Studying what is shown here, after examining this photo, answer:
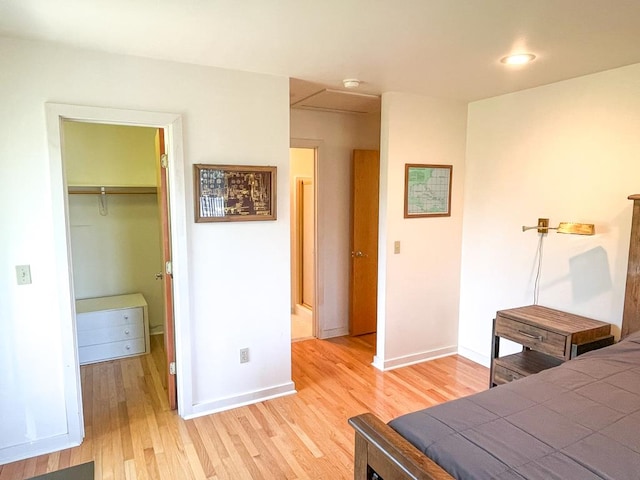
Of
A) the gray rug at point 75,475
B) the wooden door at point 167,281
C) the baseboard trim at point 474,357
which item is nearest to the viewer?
the gray rug at point 75,475

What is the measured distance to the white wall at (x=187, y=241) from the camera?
89.7 inches

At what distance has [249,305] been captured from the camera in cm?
298

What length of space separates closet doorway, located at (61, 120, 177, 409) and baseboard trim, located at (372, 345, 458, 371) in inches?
77.1

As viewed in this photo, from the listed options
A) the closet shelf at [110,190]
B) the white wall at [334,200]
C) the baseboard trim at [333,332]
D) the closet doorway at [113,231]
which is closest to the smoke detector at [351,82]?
the white wall at [334,200]

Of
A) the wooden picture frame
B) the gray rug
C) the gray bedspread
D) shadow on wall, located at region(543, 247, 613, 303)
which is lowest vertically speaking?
the gray rug

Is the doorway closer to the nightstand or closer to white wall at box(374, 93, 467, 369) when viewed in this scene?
white wall at box(374, 93, 467, 369)

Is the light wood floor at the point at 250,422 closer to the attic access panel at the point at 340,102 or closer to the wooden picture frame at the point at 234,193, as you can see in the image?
the wooden picture frame at the point at 234,193

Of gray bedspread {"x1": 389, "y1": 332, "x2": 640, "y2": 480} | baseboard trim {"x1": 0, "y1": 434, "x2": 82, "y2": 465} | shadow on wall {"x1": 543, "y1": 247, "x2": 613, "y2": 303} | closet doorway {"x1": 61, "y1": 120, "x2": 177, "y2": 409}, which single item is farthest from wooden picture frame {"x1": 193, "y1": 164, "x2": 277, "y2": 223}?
shadow on wall {"x1": 543, "y1": 247, "x2": 613, "y2": 303}

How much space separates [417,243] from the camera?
3678 mm

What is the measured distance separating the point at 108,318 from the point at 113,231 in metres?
0.91

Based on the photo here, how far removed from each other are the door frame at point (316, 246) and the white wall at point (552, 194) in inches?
57.9

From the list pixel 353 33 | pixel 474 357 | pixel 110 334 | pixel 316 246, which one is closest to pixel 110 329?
pixel 110 334

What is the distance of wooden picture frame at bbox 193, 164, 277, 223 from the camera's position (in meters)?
2.72

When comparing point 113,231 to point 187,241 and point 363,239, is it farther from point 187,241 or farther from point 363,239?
point 363,239
